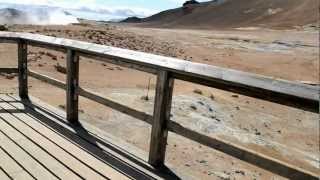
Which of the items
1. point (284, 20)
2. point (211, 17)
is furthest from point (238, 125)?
point (211, 17)

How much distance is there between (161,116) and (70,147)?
103cm

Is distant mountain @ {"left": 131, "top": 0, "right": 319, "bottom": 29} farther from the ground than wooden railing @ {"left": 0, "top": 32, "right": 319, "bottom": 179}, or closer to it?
closer to it

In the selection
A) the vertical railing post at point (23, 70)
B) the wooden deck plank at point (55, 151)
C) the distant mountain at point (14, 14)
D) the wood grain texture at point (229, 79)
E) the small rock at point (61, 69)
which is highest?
the wood grain texture at point (229, 79)

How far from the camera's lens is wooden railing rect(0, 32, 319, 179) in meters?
3.41

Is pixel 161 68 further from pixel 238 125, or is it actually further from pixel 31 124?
pixel 238 125

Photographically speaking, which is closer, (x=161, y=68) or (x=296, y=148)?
(x=161, y=68)

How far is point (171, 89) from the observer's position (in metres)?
4.44

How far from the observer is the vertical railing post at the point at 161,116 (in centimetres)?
442

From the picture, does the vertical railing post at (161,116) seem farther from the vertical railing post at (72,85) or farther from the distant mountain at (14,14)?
the distant mountain at (14,14)

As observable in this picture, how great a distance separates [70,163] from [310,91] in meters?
2.20

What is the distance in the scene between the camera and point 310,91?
10.7 feet

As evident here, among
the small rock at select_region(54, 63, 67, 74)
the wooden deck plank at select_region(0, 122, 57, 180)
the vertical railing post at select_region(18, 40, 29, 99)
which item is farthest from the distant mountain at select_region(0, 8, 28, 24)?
the wooden deck plank at select_region(0, 122, 57, 180)

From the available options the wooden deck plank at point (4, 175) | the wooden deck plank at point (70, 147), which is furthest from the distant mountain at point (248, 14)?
the wooden deck plank at point (4, 175)

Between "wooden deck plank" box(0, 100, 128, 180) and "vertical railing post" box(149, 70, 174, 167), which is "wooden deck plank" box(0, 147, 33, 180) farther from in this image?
"vertical railing post" box(149, 70, 174, 167)
